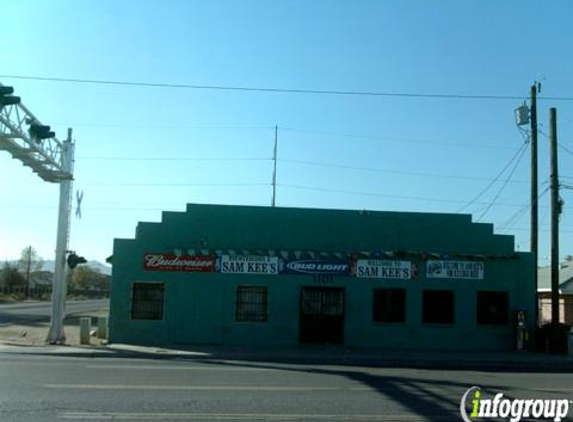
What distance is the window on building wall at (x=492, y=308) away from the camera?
83.9 feet

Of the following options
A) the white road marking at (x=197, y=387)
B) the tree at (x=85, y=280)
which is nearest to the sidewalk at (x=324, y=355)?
the white road marking at (x=197, y=387)

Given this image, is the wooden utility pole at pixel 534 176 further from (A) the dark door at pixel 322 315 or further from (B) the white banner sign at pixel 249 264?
(B) the white banner sign at pixel 249 264

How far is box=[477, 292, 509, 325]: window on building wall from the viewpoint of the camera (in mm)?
25578

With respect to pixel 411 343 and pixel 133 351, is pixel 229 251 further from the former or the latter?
pixel 411 343

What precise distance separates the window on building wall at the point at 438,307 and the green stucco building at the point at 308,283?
4 centimetres

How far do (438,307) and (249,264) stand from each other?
6.93 m

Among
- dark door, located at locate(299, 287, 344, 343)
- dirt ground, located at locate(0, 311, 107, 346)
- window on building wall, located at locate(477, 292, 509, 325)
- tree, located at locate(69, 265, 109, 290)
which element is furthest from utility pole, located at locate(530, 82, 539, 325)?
tree, located at locate(69, 265, 109, 290)

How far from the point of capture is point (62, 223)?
974 inches

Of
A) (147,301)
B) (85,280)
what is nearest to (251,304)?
(147,301)

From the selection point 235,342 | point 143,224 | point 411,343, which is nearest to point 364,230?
point 411,343

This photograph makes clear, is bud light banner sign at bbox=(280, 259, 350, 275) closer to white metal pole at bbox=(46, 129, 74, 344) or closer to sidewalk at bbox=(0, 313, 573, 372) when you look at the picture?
sidewalk at bbox=(0, 313, 573, 372)

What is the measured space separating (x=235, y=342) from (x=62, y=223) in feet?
24.0

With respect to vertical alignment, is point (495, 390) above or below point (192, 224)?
below

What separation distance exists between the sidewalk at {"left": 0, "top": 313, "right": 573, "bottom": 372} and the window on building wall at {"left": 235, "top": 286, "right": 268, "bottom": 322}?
1539mm
